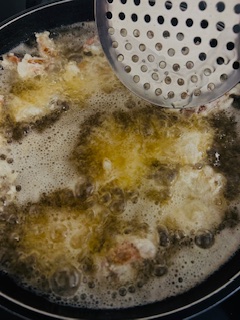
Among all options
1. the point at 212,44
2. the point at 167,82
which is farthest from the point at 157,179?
the point at 212,44

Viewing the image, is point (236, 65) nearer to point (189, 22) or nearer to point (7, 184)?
point (189, 22)

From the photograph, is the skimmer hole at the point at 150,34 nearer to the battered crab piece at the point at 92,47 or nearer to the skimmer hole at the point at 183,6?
the skimmer hole at the point at 183,6

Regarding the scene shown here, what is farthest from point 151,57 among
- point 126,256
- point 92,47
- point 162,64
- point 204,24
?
point 126,256

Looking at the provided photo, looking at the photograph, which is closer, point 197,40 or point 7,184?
point 197,40

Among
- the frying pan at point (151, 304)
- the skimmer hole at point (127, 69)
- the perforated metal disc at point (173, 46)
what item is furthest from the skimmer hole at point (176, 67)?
the frying pan at point (151, 304)

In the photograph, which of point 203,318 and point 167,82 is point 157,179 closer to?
point 167,82

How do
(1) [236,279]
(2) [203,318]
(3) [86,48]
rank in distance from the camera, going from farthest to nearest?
1. (3) [86,48]
2. (2) [203,318]
3. (1) [236,279]
